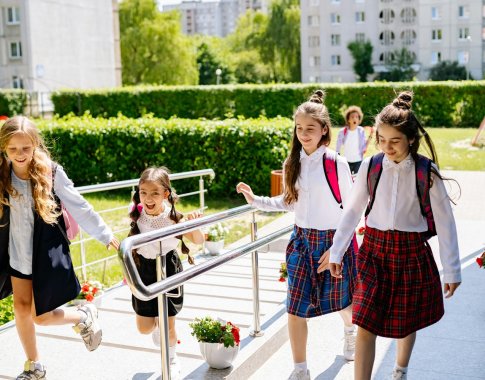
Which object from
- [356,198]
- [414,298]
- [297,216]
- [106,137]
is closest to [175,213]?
[297,216]

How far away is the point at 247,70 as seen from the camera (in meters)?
71.0

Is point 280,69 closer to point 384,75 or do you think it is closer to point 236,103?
point 384,75

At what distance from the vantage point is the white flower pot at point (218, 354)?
3.84 meters

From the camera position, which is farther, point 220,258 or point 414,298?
point 220,258

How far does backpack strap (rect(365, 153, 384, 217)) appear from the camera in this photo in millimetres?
3352

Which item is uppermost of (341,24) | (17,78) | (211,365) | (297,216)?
(341,24)

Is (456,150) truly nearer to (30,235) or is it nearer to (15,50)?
(30,235)

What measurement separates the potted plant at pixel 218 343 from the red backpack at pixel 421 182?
43.4 inches

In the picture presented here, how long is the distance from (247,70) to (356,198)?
6873 centimetres

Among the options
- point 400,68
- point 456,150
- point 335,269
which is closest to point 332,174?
point 335,269

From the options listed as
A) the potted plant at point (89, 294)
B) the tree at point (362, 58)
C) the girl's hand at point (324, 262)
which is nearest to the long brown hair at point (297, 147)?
the girl's hand at point (324, 262)

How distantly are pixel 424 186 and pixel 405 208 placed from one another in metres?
0.14

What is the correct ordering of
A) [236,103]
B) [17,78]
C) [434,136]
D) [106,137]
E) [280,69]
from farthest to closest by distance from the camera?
[280,69], [17,78], [236,103], [434,136], [106,137]

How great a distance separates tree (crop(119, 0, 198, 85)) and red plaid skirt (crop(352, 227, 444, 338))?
48241mm
